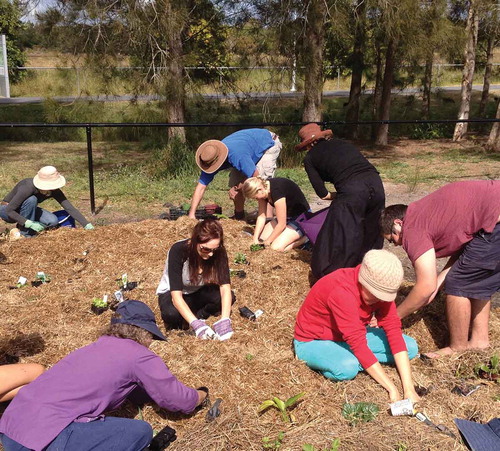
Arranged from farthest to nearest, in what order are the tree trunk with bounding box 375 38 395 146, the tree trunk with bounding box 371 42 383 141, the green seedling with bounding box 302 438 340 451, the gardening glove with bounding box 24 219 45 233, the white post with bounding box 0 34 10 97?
the white post with bounding box 0 34 10 97 → the tree trunk with bounding box 371 42 383 141 → the tree trunk with bounding box 375 38 395 146 → the gardening glove with bounding box 24 219 45 233 → the green seedling with bounding box 302 438 340 451

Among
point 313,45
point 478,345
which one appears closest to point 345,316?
point 478,345

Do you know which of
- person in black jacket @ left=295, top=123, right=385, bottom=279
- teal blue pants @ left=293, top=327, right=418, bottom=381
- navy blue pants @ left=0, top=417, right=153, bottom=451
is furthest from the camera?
person in black jacket @ left=295, top=123, right=385, bottom=279

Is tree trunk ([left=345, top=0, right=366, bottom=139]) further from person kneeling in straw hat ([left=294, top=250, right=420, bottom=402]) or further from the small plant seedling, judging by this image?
person kneeling in straw hat ([left=294, top=250, right=420, bottom=402])

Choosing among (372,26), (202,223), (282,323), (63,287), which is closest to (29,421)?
(202,223)

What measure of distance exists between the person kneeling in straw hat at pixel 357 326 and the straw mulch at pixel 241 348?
112 millimetres

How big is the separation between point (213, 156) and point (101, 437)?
3901 mm

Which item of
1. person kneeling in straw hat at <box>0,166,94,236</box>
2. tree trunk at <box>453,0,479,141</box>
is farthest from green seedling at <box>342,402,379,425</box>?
tree trunk at <box>453,0,479,141</box>

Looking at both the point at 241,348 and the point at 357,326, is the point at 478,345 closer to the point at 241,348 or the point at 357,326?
the point at 357,326

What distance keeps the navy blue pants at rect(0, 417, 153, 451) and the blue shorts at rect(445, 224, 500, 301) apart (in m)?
2.25

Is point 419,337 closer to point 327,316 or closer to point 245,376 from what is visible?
point 327,316

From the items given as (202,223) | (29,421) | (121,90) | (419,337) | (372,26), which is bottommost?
(419,337)

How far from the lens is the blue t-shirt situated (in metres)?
6.26

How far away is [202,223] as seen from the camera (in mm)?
3848

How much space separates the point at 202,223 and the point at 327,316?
3.37ft
